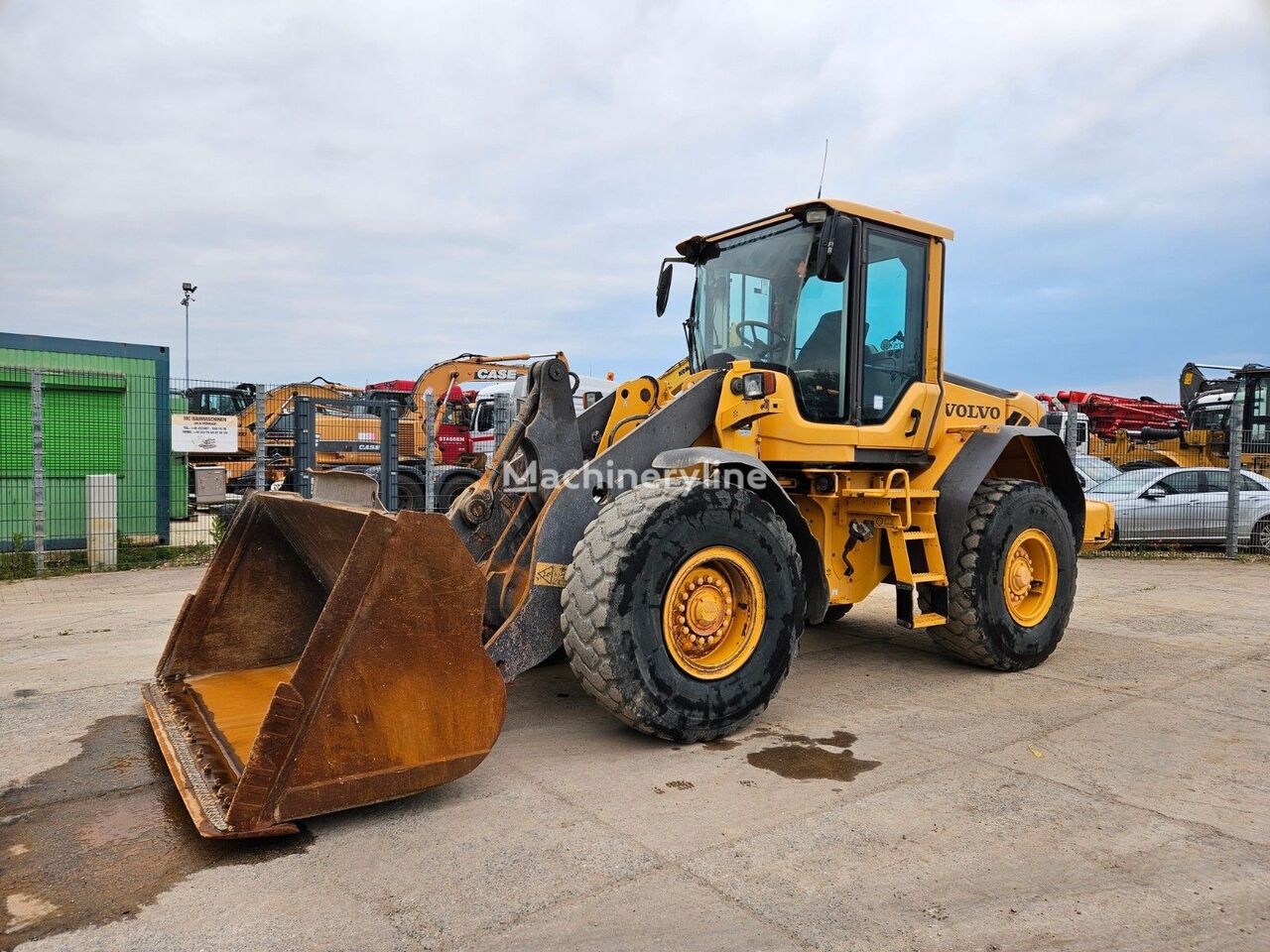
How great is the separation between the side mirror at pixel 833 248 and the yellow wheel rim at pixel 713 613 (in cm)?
160

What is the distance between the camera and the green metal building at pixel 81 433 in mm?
11133

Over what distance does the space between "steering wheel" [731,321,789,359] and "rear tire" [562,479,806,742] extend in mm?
1243

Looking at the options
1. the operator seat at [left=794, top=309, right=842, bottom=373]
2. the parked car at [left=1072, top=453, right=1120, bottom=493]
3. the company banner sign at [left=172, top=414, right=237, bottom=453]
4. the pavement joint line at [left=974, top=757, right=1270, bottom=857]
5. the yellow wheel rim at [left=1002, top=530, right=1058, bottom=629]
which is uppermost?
the operator seat at [left=794, top=309, right=842, bottom=373]

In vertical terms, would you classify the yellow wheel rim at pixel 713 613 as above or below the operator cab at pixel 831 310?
below

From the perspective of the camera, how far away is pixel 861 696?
5.09m

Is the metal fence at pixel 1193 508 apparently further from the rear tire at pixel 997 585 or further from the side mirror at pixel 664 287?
the side mirror at pixel 664 287

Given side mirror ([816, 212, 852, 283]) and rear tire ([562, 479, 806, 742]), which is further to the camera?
side mirror ([816, 212, 852, 283])

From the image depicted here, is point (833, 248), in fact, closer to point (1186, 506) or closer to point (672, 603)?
point (672, 603)

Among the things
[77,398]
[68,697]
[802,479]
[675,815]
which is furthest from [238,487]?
[675,815]

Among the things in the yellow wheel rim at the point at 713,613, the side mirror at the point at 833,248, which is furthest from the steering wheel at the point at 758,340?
the yellow wheel rim at the point at 713,613

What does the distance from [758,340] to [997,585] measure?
6.99ft

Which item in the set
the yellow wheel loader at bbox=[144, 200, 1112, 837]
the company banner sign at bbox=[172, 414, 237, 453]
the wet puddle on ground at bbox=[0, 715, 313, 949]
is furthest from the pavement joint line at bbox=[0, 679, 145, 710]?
the company banner sign at bbox=[172, 414, 237, 453]

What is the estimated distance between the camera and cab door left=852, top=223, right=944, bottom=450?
5.19m
